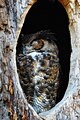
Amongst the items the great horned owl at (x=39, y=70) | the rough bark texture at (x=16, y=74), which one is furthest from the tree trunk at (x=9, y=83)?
the great horned owl at (x=39, y=70)

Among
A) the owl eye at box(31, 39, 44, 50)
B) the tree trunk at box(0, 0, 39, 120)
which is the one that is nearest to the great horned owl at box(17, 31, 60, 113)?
the owl eye at box(31, 39, 44, 50)

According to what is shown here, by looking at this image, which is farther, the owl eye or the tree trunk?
the owl eye

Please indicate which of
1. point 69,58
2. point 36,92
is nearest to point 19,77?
point 36,92

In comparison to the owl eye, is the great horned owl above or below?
below

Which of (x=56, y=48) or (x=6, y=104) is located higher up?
(x=56, y=48)

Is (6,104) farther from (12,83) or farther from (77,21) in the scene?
(77,21)

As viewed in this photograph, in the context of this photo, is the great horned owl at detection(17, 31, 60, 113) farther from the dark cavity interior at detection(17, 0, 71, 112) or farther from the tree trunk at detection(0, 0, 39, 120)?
the tree trunk at detection(0, 0, 39, 120)

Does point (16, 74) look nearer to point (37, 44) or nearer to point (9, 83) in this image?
point (9, 83)

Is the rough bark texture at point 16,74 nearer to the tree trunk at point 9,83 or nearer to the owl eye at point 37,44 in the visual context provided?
the tree trunk at point 9,83
